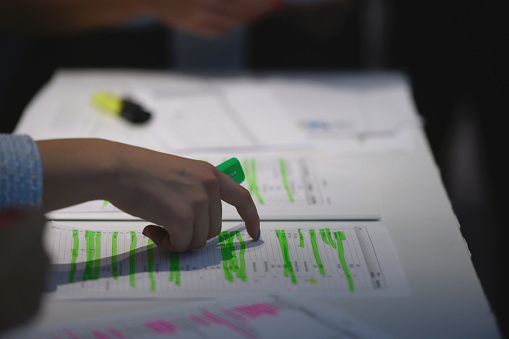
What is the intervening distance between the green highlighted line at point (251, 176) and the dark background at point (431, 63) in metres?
0.52

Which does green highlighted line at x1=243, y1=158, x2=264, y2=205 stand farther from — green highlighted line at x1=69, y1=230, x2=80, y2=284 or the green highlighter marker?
green highlighted line at x1=69, y1=230, x2=80, y2=284

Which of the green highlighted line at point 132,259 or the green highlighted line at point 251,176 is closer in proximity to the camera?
the green highlighted line at point 132,259

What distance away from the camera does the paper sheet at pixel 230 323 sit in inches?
25.5

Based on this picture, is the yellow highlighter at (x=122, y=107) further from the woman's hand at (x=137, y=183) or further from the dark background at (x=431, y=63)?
the woman's hand at (x=137, y=183)

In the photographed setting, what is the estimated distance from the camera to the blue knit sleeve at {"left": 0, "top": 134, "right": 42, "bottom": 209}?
0.69m

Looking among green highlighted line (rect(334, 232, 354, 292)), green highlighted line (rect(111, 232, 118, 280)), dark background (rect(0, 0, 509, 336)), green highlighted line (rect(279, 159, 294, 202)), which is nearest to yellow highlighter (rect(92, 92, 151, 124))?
dark background (rect(0, 0, 509, 336))

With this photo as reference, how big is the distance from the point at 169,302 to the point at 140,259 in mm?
89

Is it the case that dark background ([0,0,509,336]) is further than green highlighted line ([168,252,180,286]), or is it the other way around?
dark background ([0,0,509,336])

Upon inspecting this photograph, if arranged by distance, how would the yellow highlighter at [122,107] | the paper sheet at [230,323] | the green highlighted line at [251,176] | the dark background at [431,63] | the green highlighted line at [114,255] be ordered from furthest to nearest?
the dark background at [431,63], the yellow highlighter at [122,107], the green highlighted line at [251,176], the green highlighted line at [114,255], the paper sheet at [230,323]

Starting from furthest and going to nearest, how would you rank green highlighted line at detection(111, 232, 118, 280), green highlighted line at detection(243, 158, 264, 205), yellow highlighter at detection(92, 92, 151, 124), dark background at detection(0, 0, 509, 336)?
dark background at detection(0, 0, 509, 336) → yellow highlighter at detection(92, 92, 151, 124) → green highlighted line at detection(243, 158, 264, 205) → green highlighted line at detection(111, 232, 118, 280)

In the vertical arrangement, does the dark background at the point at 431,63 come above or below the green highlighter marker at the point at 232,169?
above

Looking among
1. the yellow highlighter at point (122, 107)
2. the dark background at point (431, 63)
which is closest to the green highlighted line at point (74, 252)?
the yellow highlighter at point (122, 107)

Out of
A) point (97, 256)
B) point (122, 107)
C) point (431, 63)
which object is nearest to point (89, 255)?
point (97, 256)

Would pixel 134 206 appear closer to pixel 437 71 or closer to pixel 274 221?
pixel 274 221
